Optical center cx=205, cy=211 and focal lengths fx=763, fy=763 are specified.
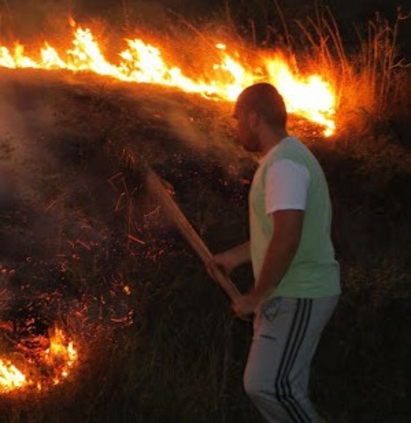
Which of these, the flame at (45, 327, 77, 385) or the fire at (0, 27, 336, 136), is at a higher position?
the fire at (0, 27, 336, 136)

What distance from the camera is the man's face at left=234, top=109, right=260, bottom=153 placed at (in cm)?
372

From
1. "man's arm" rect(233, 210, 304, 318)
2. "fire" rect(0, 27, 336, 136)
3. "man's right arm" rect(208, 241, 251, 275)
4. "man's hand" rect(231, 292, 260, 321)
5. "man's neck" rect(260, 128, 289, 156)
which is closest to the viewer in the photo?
"man's arm" rect(233, 210, 304, 318)

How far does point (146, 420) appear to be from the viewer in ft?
15.5

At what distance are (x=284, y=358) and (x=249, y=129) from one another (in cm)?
112

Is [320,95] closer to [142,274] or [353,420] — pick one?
[142,274]

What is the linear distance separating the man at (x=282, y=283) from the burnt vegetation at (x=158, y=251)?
126 centimetres

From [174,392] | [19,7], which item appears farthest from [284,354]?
[19,7]

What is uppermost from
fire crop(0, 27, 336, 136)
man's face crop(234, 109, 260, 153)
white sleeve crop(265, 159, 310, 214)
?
fire crop(0, 27, 336, 136)

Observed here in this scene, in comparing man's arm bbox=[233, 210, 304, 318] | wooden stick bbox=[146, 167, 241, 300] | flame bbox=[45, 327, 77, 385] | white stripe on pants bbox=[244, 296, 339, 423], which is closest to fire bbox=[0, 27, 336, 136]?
wooden stick bbox=[146, 167, 241, 300]

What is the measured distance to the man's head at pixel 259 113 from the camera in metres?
3.71

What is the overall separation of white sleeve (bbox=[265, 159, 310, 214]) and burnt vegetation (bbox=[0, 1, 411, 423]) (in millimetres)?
1890

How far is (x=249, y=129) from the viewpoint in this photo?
12.3 ft

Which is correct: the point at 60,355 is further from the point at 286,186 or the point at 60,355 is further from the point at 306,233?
the point at 286,186

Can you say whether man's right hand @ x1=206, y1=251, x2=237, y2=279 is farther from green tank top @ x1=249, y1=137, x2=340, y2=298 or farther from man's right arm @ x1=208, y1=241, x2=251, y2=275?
green tank top @ x1=249, y1=137, x2=340, y2=298
